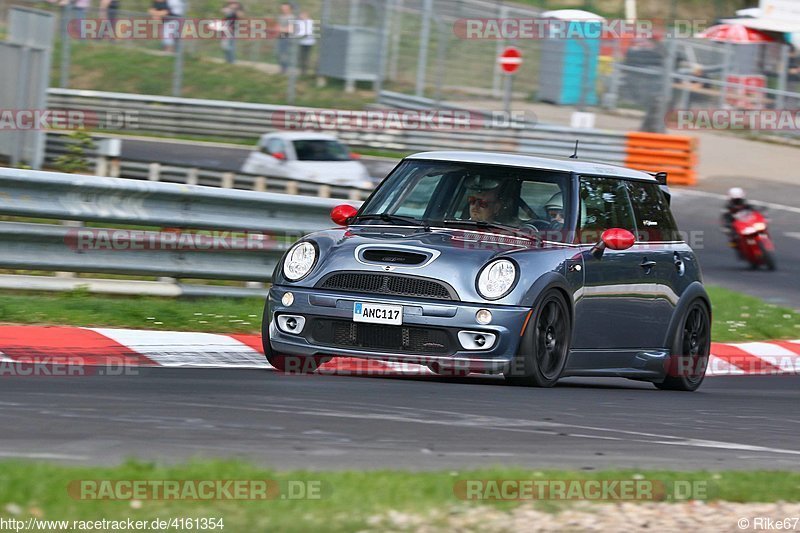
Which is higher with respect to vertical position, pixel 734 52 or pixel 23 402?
pixel 734 52

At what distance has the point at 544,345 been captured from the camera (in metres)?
8.41

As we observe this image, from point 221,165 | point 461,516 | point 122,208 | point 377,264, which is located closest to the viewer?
point 461,516

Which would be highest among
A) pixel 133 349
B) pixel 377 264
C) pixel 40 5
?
pixel 40 5

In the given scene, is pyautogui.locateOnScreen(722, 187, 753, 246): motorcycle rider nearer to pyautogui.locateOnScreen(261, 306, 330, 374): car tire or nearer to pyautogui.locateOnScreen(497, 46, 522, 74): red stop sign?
pyautogui.locateOnScreen(497, 46, 522, 74): red stop sign

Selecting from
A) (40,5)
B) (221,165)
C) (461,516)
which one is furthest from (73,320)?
(40,5)

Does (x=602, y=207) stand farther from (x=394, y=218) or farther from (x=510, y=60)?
(x=510, y=60)

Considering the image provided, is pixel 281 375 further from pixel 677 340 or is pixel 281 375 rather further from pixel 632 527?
pixel 632 527

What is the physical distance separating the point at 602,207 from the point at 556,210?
1.63ft

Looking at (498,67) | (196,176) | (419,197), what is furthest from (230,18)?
(419,197)

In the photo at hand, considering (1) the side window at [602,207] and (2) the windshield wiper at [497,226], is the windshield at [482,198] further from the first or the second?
(1) the side window at [602,207]

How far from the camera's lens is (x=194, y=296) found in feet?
37.2

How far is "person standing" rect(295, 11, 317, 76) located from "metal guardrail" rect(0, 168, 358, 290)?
19301mm

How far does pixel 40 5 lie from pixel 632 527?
1140 inches

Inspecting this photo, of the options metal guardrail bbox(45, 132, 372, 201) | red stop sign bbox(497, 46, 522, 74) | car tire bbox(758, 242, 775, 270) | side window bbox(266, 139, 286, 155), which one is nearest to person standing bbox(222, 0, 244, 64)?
red stop sign bbox(497, 46, 522, 74)
